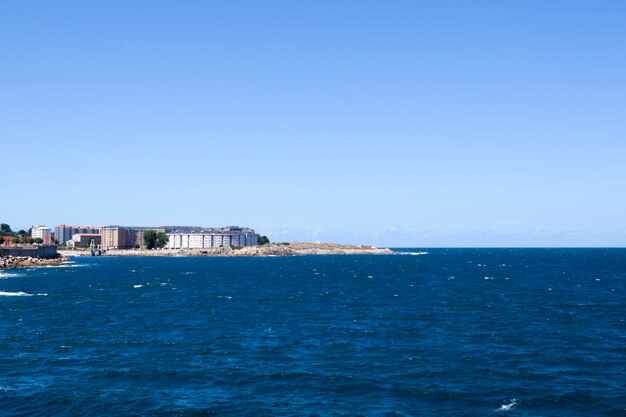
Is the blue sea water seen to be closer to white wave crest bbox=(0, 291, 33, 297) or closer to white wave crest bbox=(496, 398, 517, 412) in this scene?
white wave crest bbox=(496, 398, 517, 412)

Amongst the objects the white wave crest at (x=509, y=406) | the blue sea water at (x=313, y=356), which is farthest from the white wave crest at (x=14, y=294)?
the white wave crest at (x=509, y=406)

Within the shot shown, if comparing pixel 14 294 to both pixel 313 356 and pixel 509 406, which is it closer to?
pixel 313 356

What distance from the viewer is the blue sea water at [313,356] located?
43656 mm

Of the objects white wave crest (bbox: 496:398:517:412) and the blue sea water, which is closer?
white wave crest (bbox: 496:398:517:412)

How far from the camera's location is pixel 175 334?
72125 mm

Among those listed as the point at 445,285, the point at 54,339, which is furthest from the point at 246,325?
the point at 445,285

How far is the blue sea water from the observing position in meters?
43.7

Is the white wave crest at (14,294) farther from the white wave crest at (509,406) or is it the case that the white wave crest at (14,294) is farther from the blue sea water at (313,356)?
the white wave crest at (509,406)

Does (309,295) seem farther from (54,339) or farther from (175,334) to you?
(54,339)

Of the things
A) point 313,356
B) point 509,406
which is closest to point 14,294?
point 313,356

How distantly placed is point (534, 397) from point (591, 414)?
435cm

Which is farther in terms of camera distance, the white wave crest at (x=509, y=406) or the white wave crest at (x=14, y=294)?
the white wave crest at (x=14, y=294)

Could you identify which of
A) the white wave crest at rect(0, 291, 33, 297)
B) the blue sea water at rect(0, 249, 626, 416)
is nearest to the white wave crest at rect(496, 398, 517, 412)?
the blue sea water at rect(0, 249, 626, 416)

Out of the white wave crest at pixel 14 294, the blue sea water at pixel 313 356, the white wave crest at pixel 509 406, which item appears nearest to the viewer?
the white wave crest at pixel 509 406
